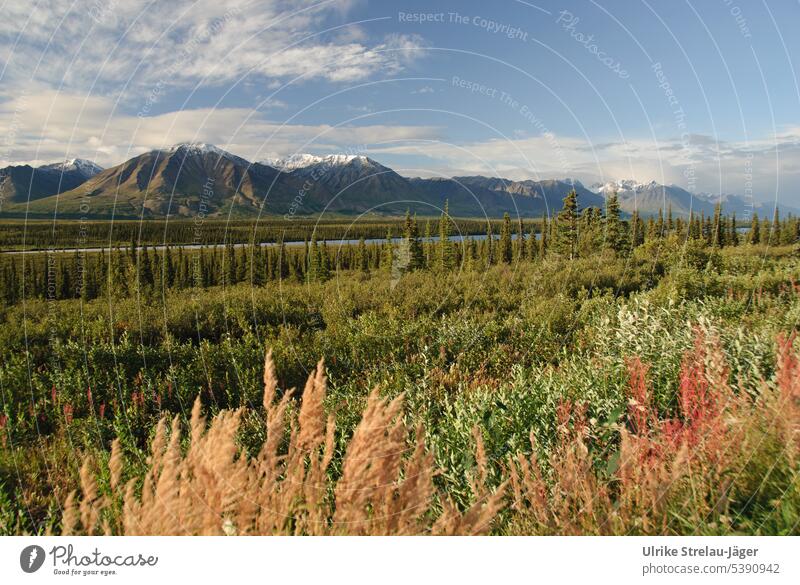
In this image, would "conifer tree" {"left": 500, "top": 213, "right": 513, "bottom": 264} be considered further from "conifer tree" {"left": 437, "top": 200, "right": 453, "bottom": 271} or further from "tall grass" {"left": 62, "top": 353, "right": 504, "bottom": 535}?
"tall grass" {"left": 62, "top": 353, "right": 504, "bottom": 535}

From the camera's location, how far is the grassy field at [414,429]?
8.16 feet

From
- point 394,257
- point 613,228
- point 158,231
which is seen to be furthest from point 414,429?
point 158,231

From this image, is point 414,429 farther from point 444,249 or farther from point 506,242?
point 506,242

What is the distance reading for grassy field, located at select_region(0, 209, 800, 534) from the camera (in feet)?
8.16

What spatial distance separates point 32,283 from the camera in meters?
45.1

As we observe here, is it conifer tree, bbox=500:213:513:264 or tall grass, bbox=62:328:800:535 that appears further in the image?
conifer tree, bbox=500:213:513:264

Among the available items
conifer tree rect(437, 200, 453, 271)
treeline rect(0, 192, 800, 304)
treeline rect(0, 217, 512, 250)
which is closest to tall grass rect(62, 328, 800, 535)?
treeline rect(0, 192, 800, 304)

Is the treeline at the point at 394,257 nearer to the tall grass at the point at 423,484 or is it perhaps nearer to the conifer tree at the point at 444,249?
the conifer tree at the point at 444,249

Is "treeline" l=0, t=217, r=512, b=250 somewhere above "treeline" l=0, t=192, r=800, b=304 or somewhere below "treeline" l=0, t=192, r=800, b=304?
above

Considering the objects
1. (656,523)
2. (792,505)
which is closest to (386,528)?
(656,523)

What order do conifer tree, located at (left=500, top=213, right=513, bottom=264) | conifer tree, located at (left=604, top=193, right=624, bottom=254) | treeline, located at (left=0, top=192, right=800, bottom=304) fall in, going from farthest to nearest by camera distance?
1. conifer tree, located at (left=500, top=213, right=513, bottom=264)
2. conifer tree, located at (left=604, top=193, right=624, bottom=254)
3. treeline, located at (left=0, top=192, right=800, bottom=304)

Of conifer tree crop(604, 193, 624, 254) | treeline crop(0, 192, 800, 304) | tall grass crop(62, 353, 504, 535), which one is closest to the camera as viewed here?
tall grass crop(62, 353, 504, 535)

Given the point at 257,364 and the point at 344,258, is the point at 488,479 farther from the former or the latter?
the point at 344,258

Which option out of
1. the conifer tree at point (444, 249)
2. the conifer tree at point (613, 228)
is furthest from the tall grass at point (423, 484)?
the conifer tree at point (613, 228)
